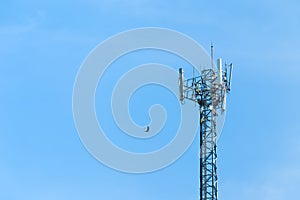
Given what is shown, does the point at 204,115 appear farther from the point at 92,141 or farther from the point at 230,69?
the point at 92,141

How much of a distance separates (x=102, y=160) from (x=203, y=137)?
28.2 ft

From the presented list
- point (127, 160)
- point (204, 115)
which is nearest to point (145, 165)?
point (127, 160)

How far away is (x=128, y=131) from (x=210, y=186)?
7.92 meters

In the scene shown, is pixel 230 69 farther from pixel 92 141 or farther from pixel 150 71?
pixel 92 141

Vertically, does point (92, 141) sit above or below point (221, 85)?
below

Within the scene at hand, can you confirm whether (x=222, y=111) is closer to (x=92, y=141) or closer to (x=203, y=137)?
(x=203, y=137)

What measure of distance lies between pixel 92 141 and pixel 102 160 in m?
1.71

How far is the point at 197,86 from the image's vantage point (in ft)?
266

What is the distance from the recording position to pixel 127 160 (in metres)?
77.8

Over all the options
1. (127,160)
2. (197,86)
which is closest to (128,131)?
(127,160)

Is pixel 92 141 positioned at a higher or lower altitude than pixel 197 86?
lower

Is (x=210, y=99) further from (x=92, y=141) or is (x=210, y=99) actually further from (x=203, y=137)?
(x=92, y=141)

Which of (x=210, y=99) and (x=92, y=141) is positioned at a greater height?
(x=210, y=99)

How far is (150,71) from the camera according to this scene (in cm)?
7912
